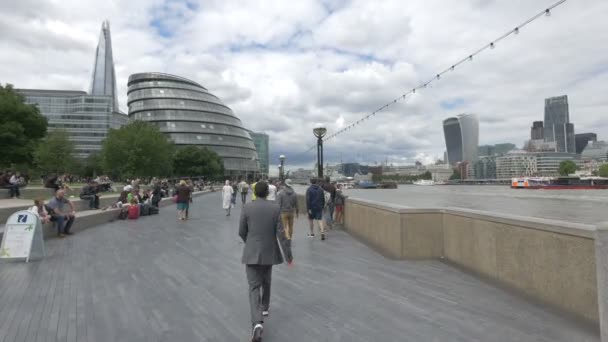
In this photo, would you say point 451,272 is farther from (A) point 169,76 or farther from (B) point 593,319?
(A) point 169,76

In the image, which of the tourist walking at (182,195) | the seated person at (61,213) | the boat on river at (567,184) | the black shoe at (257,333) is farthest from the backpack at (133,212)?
the boat on river at (567,184)

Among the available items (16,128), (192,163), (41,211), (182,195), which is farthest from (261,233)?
(192,163)

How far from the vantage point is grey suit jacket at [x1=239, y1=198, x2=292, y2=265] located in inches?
151

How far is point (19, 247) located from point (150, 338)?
560cm

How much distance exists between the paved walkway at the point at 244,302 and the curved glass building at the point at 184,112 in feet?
279

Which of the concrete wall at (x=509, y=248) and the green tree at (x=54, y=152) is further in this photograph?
the green tree at (x=54, y=152)

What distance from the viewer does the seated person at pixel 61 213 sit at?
10391mm

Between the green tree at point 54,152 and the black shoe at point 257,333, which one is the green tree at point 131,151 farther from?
the black shoe at point 257,333

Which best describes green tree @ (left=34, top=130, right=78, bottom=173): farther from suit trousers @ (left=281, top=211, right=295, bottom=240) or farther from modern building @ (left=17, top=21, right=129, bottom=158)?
modern building @ (left=17, top=21, right=129, bottom=158)

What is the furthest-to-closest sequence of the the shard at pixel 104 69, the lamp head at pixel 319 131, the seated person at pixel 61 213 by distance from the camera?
the the shard at pixel 104 69 < the lamp head at pixel 319 131 < the seated person at pixel 61 213

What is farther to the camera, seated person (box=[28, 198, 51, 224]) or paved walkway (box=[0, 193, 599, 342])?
seated person (box=[28, 198, 51, 224])

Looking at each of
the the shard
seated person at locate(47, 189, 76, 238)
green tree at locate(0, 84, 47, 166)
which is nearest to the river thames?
seated person at locate(47, 189, 76, 238)

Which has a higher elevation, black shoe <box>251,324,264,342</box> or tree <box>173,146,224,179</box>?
tree <box>173,146,224,179</box>

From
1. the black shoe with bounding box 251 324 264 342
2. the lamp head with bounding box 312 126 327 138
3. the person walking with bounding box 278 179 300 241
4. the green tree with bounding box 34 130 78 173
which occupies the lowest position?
the black shoe with bounding box 251 324 264 342
